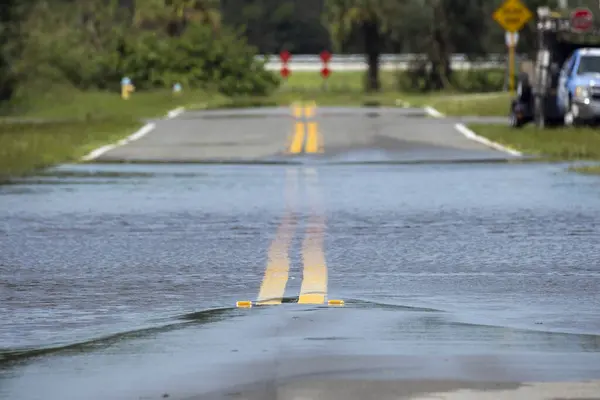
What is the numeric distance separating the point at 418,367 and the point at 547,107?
115 feet

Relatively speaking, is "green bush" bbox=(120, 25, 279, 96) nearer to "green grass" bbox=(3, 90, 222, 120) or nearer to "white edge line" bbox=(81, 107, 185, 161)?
"green grass" bbox=(3, 90, 222, 120)

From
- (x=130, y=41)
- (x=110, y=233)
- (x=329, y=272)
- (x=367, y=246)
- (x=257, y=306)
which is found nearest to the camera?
(x=257, y=306)

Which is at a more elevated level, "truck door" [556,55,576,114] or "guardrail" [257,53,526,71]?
"truck door" [556,55,576,114]

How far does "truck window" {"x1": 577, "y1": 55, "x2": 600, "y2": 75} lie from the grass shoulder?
1233 millimetres

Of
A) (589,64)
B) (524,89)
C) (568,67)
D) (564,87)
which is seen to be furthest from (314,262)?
(524,89)

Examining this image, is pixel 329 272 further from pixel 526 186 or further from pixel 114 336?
pixel 526 186

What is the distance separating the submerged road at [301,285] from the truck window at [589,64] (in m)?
14.4

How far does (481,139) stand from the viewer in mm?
41031

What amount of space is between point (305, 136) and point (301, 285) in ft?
91.3

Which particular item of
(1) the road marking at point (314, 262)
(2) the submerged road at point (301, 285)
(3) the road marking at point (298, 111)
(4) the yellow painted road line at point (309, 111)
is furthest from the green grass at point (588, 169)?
(4) the yellow painted road line at point (309, 111)

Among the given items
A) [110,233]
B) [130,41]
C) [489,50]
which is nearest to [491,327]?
[110,233]

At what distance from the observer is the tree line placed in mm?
80562

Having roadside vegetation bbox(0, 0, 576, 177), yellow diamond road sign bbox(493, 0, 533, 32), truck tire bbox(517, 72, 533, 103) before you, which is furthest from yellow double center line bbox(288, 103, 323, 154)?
roadside vegetation bbox(0, 0, 576, 177)

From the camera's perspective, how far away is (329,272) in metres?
15.3
